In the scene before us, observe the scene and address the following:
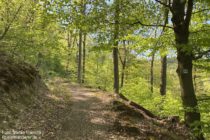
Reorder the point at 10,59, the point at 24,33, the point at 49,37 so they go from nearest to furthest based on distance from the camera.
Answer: the point at 10,59, the point at 24,33, the point at 49,37

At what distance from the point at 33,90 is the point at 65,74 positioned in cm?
2488

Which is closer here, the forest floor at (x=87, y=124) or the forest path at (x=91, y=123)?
the forest floor at (x=87, y=124)

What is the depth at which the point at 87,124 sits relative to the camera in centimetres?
920

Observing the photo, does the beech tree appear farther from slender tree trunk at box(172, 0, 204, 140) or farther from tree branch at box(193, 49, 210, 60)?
tree branch at box(193, 49, 210, 60)

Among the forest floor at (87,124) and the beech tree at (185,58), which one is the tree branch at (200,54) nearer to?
the beech tree at (185,58)

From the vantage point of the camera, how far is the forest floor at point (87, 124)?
797cm

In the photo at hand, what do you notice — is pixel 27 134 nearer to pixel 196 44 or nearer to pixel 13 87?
pixel 13 87

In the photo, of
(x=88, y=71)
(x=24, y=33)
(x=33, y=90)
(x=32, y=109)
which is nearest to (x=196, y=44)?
(x=32, y=109)

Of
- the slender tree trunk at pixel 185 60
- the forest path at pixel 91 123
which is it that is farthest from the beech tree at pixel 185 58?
the forest path at pixel 91 123

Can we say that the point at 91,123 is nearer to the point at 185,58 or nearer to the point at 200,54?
the point at 185,58

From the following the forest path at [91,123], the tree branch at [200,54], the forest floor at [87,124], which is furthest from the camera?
the forest path at [91,123]

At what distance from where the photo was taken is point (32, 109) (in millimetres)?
9375

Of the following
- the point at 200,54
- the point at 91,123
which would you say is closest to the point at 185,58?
the point at 200,54

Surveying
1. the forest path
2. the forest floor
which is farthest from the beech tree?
the forest path
